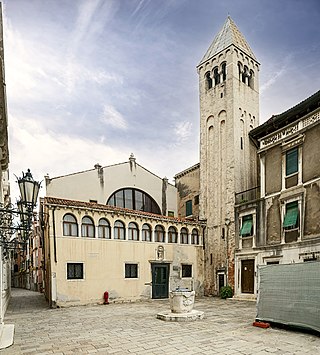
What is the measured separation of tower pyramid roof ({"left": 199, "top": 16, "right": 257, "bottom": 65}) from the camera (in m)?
23.9

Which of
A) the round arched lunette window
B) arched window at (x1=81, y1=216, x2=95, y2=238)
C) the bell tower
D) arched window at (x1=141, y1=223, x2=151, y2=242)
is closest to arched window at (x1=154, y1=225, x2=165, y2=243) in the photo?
arched window at (x1=141, y1=223, x2=151, y2=242)

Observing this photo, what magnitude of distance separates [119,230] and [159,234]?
9.82 ft

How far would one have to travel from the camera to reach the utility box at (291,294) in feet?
28.7

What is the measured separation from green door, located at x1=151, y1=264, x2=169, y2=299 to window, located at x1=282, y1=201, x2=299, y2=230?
8.08 m

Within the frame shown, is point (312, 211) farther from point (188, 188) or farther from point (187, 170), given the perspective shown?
point (187, 170)

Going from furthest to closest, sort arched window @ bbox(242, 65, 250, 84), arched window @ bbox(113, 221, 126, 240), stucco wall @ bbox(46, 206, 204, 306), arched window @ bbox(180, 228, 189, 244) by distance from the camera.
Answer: arched window @ bbox(242, 65, 250, 84)
arched window @ bbox(180, 228, 189, 244)
arched window @ bbox(113, 221, 126, 240)
stucco wall @ bbox(46, 206, 204, 306)

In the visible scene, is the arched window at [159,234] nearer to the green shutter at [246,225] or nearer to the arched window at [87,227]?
the arched window at [87,227]

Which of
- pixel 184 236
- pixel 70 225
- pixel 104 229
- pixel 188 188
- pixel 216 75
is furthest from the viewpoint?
pixel 188 188

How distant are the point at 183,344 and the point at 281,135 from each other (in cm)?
1351

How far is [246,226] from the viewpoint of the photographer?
791 inches

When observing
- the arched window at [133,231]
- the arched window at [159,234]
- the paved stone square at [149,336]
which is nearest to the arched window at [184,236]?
the arched window at [159,234]

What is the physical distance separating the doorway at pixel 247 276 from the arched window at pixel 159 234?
5.22 metres

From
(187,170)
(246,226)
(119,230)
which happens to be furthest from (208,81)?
(119,230)

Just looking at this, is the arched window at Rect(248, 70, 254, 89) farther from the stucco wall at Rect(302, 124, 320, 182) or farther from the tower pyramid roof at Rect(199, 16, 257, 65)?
the stucco wall at Rect(302, 124, 320, 182)
